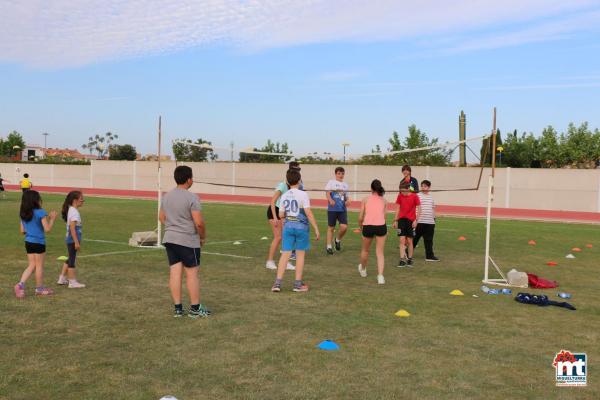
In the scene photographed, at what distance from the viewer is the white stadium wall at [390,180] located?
35.8 m

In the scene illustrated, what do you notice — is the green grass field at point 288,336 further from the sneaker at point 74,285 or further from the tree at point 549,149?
the tree at point 549,149

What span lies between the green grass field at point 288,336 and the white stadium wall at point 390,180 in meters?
17.0

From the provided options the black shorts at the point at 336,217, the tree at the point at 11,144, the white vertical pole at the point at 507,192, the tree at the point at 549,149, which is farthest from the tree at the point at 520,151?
the tree at the point at 11,144

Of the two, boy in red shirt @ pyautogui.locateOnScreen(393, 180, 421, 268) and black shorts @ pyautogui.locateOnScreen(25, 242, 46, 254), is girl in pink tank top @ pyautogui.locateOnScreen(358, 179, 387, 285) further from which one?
black shorts @ pyautogui.locateOnScreen(25, 242, 46, 254)

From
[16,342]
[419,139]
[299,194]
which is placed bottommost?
[16,342]

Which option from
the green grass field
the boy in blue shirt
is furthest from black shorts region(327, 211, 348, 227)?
the green grass field

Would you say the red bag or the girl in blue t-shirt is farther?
the red bag

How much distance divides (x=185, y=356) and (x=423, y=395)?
2.36 m

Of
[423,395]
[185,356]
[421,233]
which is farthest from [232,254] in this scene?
[423,395]

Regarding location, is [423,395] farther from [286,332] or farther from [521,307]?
[521,307]

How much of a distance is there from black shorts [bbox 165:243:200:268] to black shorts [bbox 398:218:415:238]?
5.89 m

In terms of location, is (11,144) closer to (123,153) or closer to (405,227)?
(123,153)

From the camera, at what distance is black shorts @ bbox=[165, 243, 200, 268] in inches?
287

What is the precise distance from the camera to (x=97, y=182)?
5547cm
